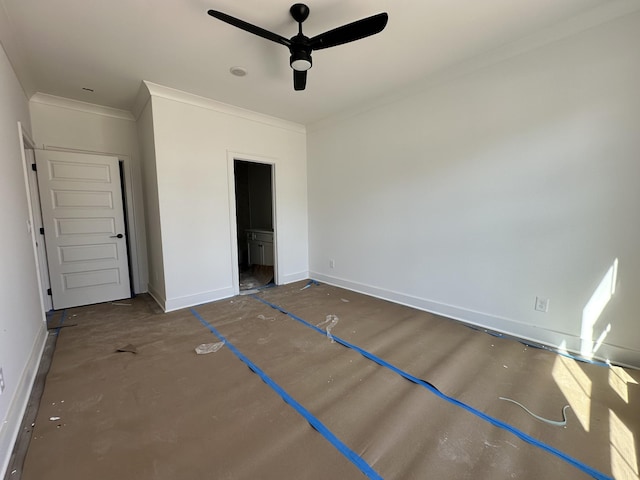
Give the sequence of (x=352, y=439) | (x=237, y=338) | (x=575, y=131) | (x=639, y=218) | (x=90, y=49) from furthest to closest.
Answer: (x=237, y=338), (x=90, y=49), (x=575, y=131), (x=639, y=218), (x=352, y=439)

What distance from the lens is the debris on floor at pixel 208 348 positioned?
2.40 meters

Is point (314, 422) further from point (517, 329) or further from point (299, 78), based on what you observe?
point (299, 78)

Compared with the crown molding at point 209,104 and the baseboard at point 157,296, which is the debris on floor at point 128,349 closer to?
the baseboard at point 157,296

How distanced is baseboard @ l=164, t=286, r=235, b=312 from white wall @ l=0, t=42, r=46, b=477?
1.11 m

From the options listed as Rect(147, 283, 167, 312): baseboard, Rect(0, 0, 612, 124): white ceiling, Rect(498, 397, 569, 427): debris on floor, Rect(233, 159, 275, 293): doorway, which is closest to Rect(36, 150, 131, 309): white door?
Rect(147, 283, 167, 312): baseboard

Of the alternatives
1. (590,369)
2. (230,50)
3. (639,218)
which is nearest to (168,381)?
(230,50)

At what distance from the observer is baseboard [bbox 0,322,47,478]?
4.51 feet

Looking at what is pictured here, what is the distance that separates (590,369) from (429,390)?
4.41ft

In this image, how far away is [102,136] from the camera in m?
3.65

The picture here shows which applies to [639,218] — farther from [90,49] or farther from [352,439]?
[90,49]

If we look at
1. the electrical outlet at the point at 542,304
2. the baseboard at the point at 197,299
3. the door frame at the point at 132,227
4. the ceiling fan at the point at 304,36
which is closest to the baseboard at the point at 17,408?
the baseboard at the point at 197,299

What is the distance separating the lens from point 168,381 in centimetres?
200

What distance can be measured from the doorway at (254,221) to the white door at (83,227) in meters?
1.85

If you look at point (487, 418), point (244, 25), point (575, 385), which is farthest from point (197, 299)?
point (575, 385)
